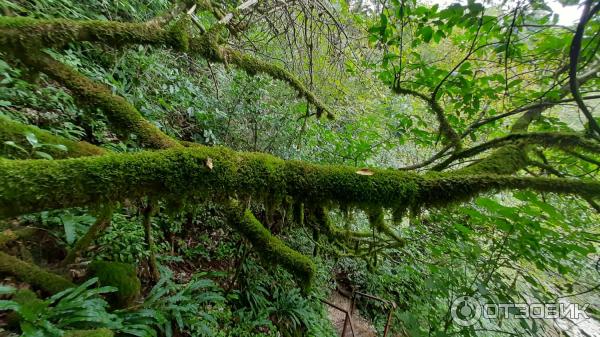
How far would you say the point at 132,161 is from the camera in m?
1.03

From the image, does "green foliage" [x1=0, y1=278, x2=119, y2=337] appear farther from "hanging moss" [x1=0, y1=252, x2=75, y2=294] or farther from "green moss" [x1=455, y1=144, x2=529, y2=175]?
"green moss" [x1=455, y1=144, x2=529, y2=175]

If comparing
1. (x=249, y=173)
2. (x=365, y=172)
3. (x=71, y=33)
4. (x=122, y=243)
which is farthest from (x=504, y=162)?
(x=122, y=243)

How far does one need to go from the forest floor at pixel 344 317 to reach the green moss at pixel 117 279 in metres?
3.88

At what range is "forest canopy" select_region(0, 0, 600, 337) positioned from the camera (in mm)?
1269

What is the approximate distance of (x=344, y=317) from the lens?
5812 mm

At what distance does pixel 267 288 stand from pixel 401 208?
3.79m

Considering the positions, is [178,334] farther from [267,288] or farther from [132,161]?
[132,161]

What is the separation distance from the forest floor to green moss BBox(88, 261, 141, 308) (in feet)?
→ 12.7

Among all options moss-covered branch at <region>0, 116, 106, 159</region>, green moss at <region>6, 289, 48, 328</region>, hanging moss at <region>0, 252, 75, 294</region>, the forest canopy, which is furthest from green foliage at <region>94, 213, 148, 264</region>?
moss-covered branch at <region>0, 116, 106, 159</region>

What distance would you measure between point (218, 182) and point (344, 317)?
5.71 metres

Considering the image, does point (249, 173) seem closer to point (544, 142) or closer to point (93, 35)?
point (93, 35)

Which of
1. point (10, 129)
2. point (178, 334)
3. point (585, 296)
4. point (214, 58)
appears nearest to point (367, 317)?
point (585, 296)

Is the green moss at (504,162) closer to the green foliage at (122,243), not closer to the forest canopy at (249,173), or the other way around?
the forest canopy at (249,173)

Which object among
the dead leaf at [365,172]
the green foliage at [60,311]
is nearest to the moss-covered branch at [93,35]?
the dead leaf at [365,172]
